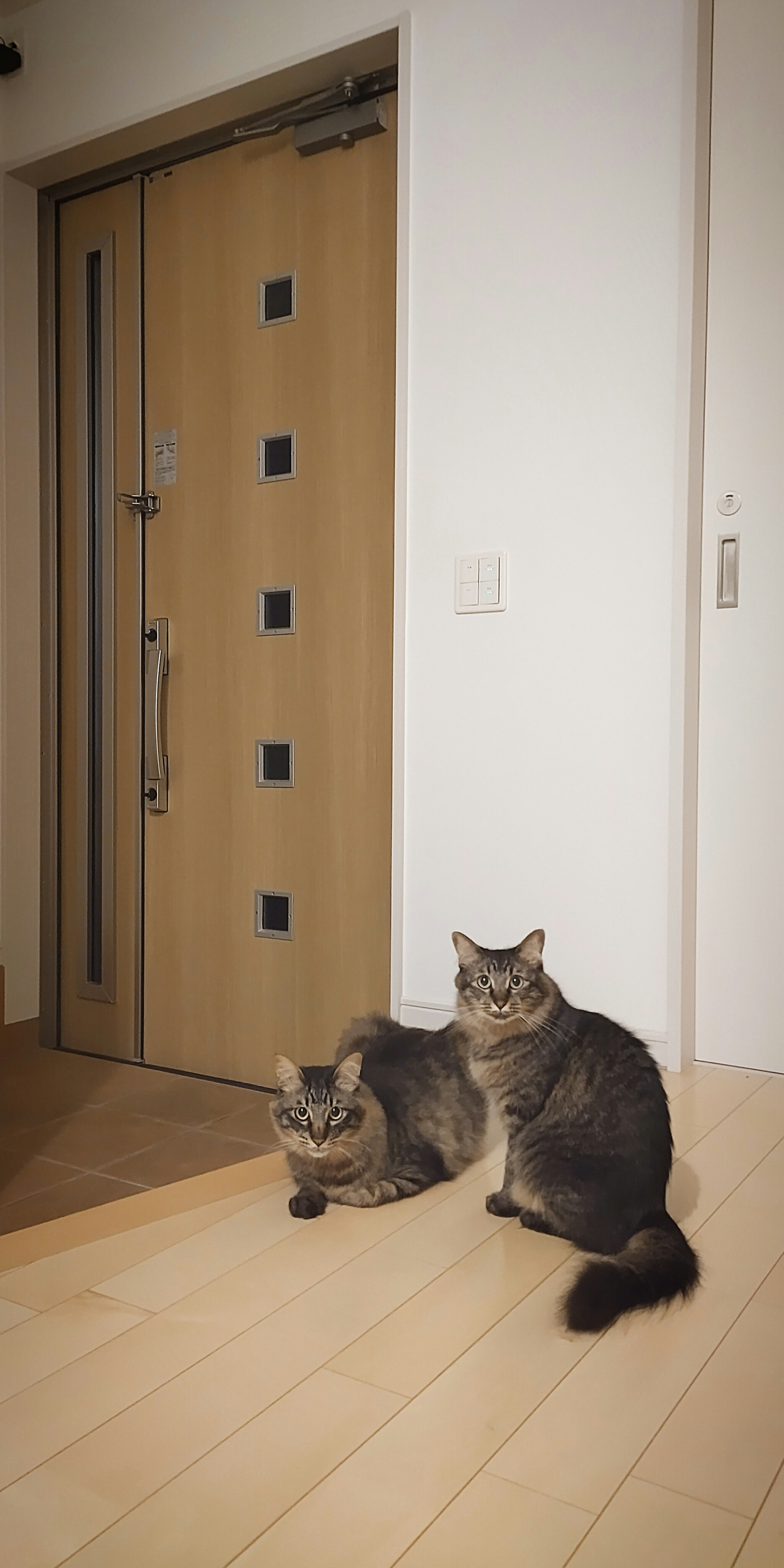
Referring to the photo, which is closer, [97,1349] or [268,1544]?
[268,1544]

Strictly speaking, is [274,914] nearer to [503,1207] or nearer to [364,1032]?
[364,1032]

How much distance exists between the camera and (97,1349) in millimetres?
1251

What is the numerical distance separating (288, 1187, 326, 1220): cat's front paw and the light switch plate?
132cm

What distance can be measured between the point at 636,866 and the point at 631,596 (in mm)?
557

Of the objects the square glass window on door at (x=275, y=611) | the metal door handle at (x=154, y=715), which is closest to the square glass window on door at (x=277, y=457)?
the square glass window on door at (x=275, y=611)

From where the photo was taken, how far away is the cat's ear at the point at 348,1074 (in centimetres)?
164

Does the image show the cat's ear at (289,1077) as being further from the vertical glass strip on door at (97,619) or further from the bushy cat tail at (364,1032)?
the vertical glass strip on door at (97,619)

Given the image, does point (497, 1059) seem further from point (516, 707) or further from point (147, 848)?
point (147, 848)

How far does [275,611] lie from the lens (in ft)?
9.96

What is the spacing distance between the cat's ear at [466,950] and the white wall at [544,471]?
0.70 meters

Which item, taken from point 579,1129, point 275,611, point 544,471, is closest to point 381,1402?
point 579,1129

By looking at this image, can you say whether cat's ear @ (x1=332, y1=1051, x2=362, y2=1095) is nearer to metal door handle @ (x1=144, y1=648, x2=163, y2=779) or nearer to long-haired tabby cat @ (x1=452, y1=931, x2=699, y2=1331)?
long-haired tabby cat @ (x1=452, y1=931, x2=699, y2=1331)

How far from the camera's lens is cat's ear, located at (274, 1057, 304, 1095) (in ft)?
5.43

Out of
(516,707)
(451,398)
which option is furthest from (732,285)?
(516,707)
